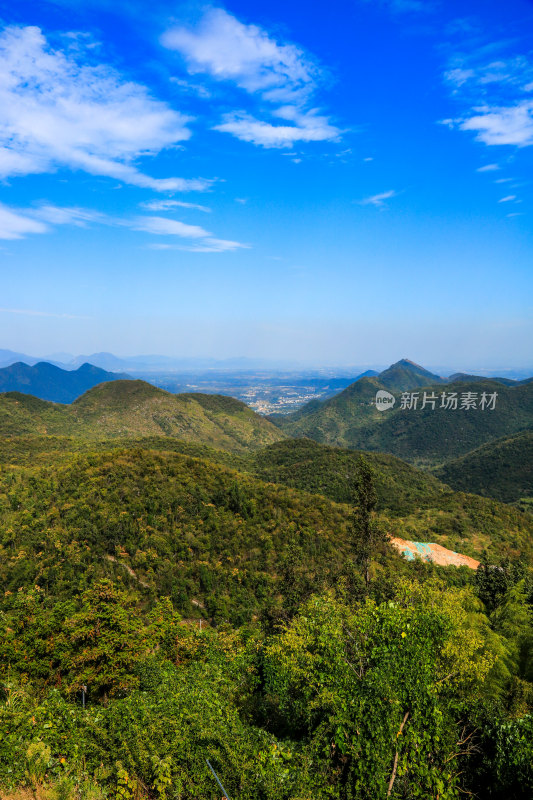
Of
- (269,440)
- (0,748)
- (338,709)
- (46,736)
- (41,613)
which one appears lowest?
(269,440)

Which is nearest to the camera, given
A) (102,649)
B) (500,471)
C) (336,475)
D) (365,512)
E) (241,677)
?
(241,677)

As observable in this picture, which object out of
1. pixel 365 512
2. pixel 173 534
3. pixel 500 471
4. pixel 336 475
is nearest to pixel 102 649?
pixel 365 512

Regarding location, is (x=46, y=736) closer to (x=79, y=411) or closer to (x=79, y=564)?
(x=79, y=564)

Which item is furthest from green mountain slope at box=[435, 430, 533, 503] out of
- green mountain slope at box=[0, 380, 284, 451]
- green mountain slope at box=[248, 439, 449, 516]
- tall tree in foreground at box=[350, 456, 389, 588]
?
tall tree in foreground at box=[350, 456, 389, 588]

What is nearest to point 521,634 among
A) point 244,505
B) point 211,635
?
point 211,635

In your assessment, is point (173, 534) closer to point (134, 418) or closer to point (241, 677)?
point (241, 677)
